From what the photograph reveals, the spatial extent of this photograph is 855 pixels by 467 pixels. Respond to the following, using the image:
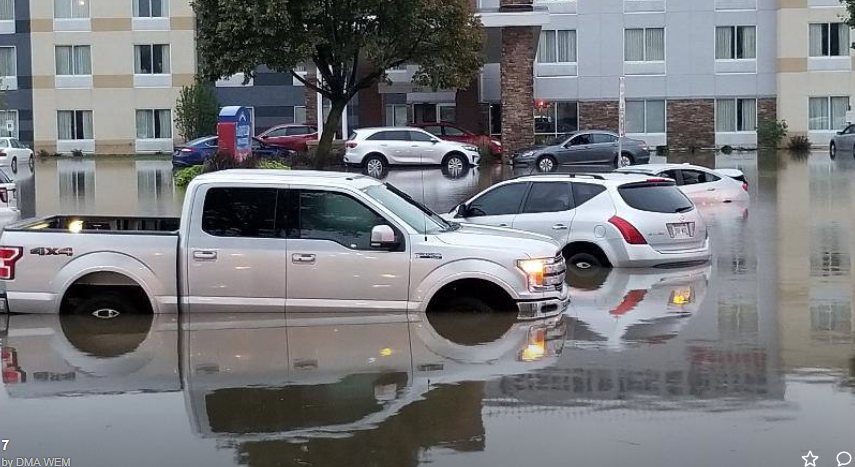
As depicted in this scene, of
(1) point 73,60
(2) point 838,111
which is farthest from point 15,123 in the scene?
(2) point 838,111

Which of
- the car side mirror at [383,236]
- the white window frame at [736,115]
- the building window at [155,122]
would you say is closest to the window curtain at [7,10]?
the building window at [155,122]

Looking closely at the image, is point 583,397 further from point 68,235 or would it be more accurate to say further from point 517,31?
point 517,31

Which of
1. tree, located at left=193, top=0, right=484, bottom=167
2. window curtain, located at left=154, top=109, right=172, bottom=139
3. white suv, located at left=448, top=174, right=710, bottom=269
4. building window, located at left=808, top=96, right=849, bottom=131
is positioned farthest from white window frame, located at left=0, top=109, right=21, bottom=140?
white suv, located at left=448, top=174, right=710, bottom=269

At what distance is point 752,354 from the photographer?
10.3m

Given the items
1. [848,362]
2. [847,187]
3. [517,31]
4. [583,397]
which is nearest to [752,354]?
[848,362]

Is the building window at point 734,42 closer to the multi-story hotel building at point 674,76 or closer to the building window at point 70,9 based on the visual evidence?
the multi-story hotel building at point 674,76

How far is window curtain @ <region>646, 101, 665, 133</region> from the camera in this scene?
5497 cm

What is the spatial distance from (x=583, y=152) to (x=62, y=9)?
29.8 m

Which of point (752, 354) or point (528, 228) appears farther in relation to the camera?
point (528, 228)

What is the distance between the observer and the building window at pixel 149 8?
58.2 m

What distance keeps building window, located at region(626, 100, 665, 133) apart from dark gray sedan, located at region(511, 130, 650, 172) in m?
13.4

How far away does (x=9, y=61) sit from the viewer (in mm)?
59250

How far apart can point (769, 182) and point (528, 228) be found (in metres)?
19.5

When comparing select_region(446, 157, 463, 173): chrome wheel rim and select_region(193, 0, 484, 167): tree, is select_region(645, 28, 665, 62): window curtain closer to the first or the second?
select_region(446, 157, 463, 173): chrome wheel rim
